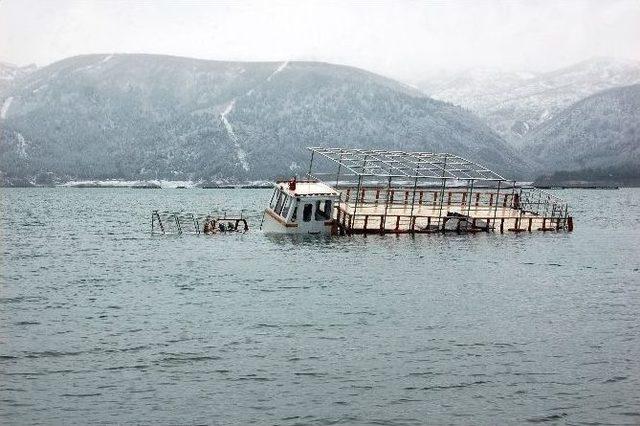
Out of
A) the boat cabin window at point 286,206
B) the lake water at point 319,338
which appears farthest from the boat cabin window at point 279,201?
the lake water at point 319,338

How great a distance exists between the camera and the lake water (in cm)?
2491

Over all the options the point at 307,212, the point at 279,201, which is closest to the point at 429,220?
the point at 307,212

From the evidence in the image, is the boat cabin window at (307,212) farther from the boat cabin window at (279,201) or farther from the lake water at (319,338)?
the lake water at (319,338)

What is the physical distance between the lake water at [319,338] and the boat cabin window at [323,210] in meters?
7.74

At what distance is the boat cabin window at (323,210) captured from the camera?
7162cm

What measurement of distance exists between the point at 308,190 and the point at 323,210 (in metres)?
2.45

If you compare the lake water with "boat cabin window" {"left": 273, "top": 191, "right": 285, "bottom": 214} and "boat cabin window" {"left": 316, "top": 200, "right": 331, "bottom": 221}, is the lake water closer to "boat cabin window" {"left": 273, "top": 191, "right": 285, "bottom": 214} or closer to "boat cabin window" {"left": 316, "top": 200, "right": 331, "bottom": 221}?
"boat cabin window" {"left": 316, "top": 200, "right": 331, "bottom": 221}

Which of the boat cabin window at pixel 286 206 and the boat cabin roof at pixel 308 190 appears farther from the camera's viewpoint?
the boat cabin window at pixel 286 206

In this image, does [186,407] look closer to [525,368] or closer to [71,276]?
[525,368]

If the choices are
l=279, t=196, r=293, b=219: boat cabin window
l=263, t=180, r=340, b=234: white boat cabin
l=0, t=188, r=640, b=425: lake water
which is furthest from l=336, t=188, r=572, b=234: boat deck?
l=0, t=188, r=640, b=425: lake water

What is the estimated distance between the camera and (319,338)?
3366 cm

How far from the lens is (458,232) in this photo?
260 feet

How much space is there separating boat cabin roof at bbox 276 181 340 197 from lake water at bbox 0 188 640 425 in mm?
7961

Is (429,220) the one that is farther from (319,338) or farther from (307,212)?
(319,338)
